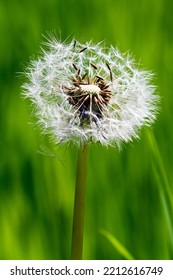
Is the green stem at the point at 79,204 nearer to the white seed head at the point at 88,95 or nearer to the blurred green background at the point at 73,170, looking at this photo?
the white seed head at the point at 88,95

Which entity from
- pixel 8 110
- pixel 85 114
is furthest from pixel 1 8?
pixel 85 114

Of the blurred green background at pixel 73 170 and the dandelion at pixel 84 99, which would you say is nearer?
the dandelion at pixel 84 99

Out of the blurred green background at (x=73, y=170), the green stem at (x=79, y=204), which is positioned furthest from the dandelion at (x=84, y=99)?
the blurred green background at (x=73, y=170)

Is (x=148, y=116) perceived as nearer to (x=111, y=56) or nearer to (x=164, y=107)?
(x=111, y=56)

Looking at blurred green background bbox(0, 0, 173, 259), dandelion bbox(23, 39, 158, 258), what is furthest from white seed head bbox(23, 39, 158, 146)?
blurred green background bbox(0, 0, 173, 259)

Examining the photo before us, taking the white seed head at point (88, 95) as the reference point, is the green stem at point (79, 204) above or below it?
below

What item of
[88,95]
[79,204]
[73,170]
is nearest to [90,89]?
[88,95]
